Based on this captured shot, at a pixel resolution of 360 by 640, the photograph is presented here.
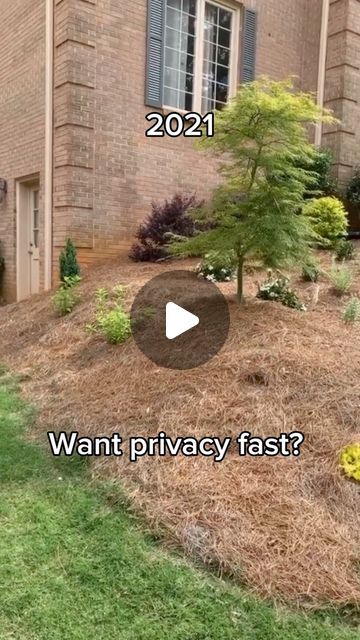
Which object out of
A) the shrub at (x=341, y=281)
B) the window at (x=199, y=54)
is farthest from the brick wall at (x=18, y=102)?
the shrub at (x=341, y=281)

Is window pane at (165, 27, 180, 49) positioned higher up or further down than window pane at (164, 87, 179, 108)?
higher up

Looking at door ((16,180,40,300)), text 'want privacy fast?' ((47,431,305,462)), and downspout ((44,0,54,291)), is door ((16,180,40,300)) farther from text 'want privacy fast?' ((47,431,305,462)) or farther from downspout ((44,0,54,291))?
text 'want privacy fast?' ((47,431,305,462))

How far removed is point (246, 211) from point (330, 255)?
121 inches

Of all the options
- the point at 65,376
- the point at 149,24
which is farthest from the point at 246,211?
the point at 149,24

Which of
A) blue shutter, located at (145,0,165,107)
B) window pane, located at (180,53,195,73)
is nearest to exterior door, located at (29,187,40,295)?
blue shutter, located at (145,0,165,107)

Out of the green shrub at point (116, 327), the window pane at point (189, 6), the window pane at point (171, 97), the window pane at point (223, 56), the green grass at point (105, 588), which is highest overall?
the window pane at point (189, 6)

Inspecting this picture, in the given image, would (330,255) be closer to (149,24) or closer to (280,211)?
(280,211)

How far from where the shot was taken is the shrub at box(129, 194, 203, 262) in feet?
24.1

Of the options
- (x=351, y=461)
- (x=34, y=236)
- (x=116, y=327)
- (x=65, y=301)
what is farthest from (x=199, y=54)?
(x=351, y=461)

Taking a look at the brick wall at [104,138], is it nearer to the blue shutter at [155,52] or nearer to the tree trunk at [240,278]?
the blue shutter at [155,52]

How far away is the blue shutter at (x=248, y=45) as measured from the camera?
9.03 meters

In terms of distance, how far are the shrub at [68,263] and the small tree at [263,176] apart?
322 cm

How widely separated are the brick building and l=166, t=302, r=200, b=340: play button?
320 centimetres

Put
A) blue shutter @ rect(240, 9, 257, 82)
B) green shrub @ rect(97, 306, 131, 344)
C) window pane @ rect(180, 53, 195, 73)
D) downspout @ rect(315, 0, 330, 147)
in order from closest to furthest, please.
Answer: green shrub @ rect(97, 306, 131, 344) → window pane @ rect(180, 53, 195, 73) → blue shutter @ rect(240, 9, 257, 82) → downspout @ rect(315, 0, 330, 147)
